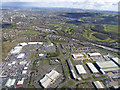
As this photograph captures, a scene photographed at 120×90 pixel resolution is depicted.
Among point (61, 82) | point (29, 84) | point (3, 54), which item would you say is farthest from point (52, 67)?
point (3, 54)

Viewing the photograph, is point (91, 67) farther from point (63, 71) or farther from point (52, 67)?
point (52, 67)

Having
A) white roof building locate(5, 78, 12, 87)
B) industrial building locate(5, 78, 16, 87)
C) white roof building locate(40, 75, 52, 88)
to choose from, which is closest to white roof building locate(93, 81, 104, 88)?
white roof building locate(40, 75, 52, 88)

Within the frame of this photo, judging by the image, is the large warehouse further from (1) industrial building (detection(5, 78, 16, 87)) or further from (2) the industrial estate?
(1) industrial building (detection(5, 78, 16, 87))

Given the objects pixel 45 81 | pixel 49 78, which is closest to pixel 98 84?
pixel 49 78

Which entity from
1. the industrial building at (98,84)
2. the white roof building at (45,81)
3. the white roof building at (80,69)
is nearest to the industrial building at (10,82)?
the white roof building at (45,81)

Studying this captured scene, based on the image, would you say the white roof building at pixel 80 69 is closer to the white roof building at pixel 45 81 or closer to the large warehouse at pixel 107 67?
the large warehouse at pixel 107 67

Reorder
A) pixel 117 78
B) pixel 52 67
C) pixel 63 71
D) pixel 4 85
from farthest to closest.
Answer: pixel 52 67
pixel 63 71
pixel 117 78
pixel 4 85

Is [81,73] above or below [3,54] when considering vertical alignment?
below

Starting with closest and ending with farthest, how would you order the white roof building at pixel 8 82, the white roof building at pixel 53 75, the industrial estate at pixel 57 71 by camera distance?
the white roof building at pixel 8 82, the industrial estate at pixel 57 71, the white roof building at pixel 53 75
